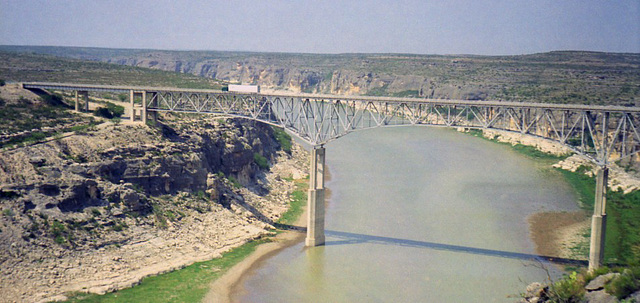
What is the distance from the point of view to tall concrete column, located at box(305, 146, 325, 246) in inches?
1427

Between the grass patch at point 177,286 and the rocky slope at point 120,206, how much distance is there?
597 mm

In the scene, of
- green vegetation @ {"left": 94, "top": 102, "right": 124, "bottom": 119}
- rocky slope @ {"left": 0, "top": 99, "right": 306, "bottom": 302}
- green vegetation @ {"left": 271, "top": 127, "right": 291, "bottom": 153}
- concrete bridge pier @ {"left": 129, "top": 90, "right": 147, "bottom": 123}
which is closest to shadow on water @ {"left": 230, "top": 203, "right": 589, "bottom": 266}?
rocky slope @ {"left": 0, "top": 99, "right": 306, "bottom": 302}

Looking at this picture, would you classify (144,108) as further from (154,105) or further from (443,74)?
(443,74)

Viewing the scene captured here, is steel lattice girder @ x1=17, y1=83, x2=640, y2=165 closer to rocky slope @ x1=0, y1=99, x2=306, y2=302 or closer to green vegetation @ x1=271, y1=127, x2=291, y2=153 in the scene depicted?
rocky slope @ x1=0, y1=99, x2=306, y2=302

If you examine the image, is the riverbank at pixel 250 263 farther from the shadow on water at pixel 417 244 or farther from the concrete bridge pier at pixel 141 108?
the concrete bridge pier at pixel 141 108

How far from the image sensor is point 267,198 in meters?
45.3

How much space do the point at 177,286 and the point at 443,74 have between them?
99.5 metres

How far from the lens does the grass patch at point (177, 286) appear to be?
90.1ft

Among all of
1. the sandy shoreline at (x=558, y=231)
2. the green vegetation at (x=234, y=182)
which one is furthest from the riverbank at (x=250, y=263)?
the sandy shoreline at (x=558, y=231)

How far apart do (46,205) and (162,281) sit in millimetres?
6951

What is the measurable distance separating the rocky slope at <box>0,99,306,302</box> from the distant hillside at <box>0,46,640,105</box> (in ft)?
154

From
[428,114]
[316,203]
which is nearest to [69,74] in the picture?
[316,203]

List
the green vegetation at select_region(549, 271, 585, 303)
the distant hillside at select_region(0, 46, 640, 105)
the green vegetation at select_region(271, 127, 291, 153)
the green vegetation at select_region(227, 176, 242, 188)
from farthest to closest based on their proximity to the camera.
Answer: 1. the distant hillside at select_region(0, 46, 640, 105)
2. the green vegetation at select_region(271, 127, 291, 153)
3. the green vegetation at select_region(227, 176, 242, 188)
4. the green vegetation at select_region(549, 271, 585, 303)

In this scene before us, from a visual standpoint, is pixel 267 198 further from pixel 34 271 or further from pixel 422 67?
pixel 422 67
